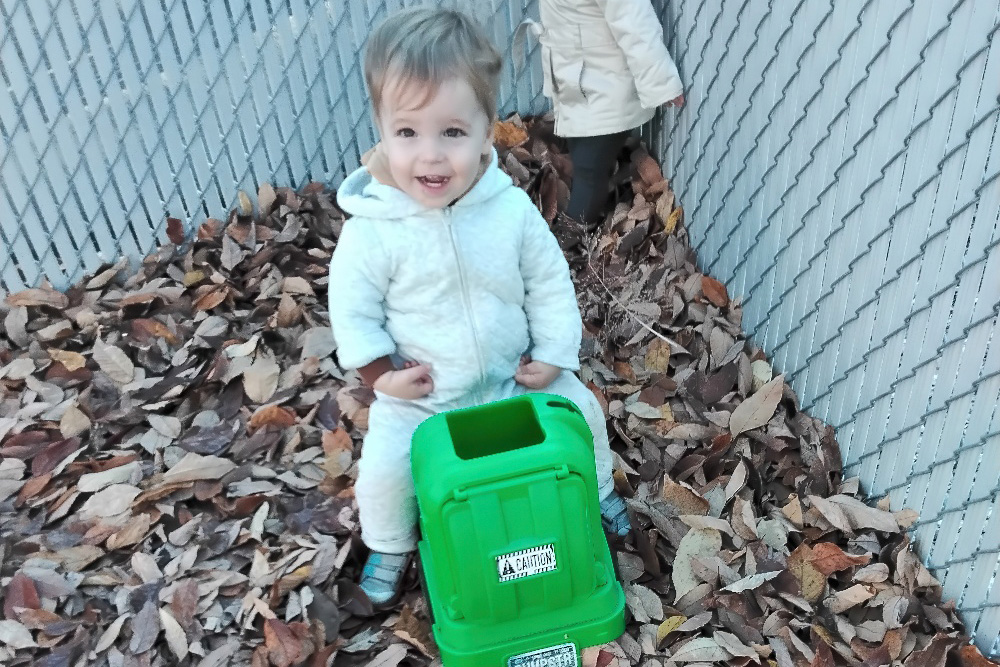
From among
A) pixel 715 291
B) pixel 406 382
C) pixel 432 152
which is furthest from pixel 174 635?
pixel 715 291

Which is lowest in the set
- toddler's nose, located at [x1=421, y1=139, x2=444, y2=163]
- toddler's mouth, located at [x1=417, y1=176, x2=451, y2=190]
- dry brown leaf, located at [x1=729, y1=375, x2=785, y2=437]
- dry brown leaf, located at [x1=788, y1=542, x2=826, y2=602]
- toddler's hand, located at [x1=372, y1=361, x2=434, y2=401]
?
dry brown leaf, located at [x1=788, y1=542, x2=826, y2=602]

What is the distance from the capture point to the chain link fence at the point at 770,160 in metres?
1.61

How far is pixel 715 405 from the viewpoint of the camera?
2.30 metres

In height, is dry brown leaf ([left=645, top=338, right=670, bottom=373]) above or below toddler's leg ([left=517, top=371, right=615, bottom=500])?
below

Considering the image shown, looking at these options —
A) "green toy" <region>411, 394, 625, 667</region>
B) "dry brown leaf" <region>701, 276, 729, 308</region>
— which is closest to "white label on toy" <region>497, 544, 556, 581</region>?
"green toy" <region>411, 394, 625, 667</region>

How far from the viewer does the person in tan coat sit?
2584 millimetres

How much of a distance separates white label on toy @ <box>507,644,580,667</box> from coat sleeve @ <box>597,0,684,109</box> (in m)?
1.74

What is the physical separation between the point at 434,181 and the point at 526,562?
2.41 feet

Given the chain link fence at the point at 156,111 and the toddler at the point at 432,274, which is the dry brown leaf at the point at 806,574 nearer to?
the toddler at the point at 432,274

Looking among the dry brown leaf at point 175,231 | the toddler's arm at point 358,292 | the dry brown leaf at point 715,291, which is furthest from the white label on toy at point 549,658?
the dry brown leaf at point 175,231

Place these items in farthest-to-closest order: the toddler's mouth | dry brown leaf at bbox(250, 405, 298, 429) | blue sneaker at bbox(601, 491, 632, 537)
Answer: dry brown leaf at bbox(250, 405, 298, 429), blue sneaker at bbox(601, 491, 632, 537), the toddler's mouth

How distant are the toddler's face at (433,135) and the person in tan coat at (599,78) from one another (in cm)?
120

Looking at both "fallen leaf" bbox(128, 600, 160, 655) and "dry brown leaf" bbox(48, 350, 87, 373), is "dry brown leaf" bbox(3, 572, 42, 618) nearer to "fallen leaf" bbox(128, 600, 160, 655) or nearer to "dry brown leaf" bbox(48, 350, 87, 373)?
"fallen leaf" bbox(128, 600, 160, 655)

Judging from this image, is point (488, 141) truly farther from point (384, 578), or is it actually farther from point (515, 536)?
point (384, 578)
